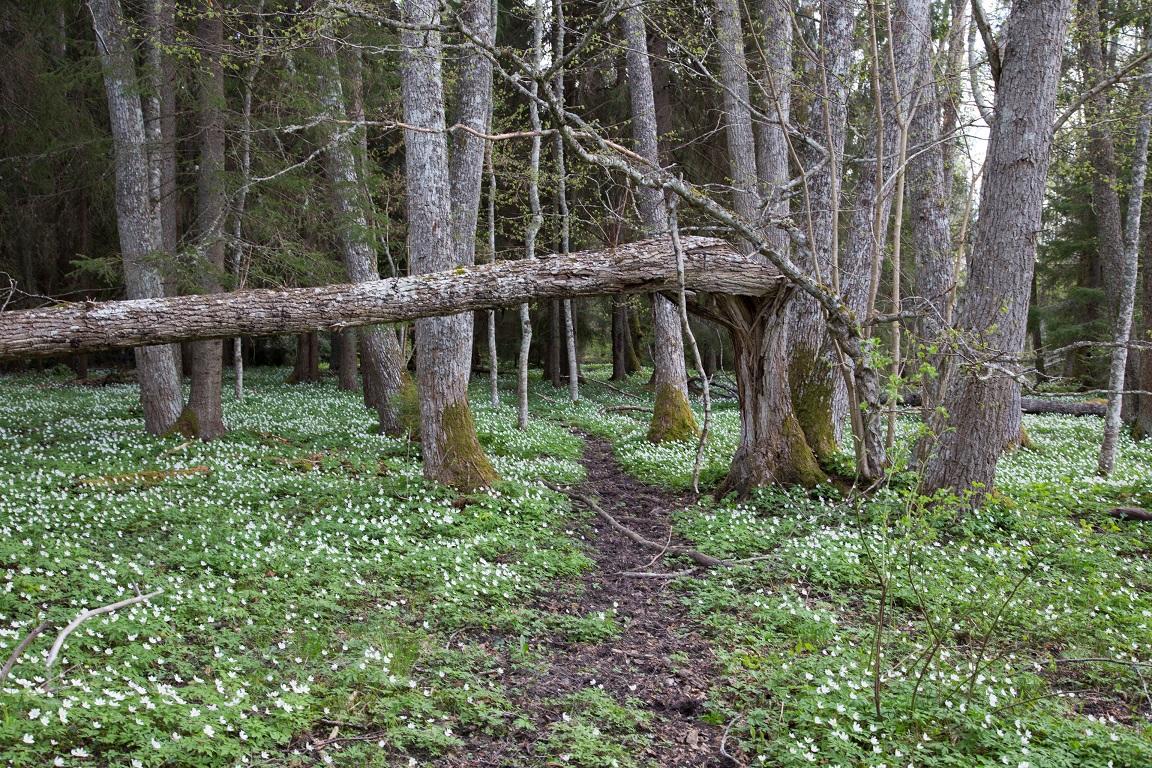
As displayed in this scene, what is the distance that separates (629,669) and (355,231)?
885cm

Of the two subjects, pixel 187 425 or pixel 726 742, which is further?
pixel 187 425

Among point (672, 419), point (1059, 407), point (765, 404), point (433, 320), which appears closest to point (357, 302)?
point (433, 320)

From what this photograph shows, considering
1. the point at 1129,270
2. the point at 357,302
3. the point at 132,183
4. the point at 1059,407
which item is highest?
the point at 132,183

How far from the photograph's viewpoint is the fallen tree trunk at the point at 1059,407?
748 inches

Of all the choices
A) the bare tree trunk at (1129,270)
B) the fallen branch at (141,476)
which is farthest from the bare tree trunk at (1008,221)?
the fallen branch at (141,476)

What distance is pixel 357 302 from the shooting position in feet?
24.8

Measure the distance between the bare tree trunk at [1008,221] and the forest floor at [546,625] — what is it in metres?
0.83

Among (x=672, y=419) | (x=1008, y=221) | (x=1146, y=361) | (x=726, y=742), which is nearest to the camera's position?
(x=726, y=742)

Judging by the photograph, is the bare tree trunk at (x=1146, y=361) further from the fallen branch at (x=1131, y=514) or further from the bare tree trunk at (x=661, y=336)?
the bare tree trunk at (x=661, y=336)

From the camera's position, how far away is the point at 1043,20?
23.9 ft

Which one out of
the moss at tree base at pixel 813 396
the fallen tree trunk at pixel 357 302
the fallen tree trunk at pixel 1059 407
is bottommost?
the fallen tree trunk at pixel 1059 407

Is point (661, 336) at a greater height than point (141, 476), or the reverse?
point (661, 336)

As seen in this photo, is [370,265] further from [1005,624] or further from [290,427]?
[1005,624]

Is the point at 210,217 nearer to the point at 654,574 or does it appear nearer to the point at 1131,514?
the point at 654,574
